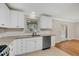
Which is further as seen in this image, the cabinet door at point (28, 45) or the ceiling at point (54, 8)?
the cabinet door at point (28, 45)

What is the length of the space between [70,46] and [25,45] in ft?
2.54

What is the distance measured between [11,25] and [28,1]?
543 millimetres

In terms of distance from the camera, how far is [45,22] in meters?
1.79

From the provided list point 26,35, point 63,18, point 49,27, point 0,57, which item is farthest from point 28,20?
point 0,57

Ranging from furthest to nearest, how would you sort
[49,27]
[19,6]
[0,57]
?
1. [49,27]
2. [19,6]
3. [0,57]

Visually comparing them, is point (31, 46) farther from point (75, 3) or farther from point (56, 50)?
point (75, 3)

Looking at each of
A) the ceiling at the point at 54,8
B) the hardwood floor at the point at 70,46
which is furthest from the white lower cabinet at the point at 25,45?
the ceiling at the point at 54,8

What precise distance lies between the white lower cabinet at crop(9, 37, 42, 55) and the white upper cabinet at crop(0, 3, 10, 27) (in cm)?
36

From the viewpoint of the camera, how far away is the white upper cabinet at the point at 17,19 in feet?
5.59

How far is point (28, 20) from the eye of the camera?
5.74 ft

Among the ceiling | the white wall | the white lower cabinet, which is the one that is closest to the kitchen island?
the white lower cabinet

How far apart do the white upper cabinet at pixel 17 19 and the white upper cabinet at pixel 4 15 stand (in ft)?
0.29

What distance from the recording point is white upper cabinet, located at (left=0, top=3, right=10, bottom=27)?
1.63 meters

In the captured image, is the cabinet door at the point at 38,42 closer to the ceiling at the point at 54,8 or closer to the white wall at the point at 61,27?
the white wall at the point at 61,27
